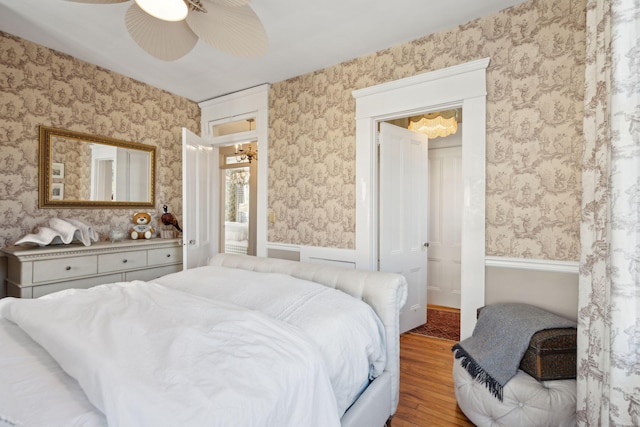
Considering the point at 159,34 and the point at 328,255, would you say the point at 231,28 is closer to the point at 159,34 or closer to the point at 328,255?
the point at 159,34

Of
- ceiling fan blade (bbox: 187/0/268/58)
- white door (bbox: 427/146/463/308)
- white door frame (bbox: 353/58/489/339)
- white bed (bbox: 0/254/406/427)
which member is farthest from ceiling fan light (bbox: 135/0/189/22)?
white door (bbox: 427/146/463/308)

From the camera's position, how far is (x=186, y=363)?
94 centimetres

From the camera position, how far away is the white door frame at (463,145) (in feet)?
7.30

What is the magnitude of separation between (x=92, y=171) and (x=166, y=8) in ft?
7.64

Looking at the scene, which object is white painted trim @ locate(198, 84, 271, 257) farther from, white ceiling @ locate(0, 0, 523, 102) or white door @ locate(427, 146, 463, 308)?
white door @ locate(427, 146, 463, 308)

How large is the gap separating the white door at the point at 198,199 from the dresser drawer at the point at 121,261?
40 centimetres

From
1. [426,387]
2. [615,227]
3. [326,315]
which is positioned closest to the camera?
[615,227]

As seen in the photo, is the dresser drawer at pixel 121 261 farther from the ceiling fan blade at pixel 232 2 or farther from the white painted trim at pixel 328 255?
the ceiling fan blade at pixel 232 2

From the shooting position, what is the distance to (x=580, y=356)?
147cm

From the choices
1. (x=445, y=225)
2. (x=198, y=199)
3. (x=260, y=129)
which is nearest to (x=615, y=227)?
(x=260, y=129)

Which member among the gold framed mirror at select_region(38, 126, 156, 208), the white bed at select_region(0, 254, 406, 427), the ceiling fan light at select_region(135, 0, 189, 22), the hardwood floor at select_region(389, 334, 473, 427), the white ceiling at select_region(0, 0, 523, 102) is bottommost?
the hardwood floor at select_region(389, 334, 473, 427)

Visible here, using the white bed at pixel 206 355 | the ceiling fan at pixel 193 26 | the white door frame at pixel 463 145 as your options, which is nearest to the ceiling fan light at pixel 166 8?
the ceiling fan at pixel 193 26

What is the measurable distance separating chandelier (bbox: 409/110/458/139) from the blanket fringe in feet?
7.30

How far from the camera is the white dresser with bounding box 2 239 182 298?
7.83ft
